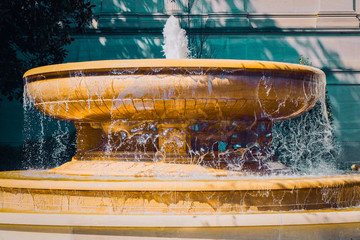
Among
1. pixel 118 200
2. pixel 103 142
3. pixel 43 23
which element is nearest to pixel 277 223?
pixel 118 200

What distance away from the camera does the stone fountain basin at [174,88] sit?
3.67 meters

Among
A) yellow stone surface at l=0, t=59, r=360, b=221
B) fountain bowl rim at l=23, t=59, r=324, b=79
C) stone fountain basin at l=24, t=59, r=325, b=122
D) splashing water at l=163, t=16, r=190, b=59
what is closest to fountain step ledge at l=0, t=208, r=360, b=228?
yellow stone surface at l=0, t=59, r=360, b=221

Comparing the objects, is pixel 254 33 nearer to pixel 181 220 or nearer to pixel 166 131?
pixel 166 131

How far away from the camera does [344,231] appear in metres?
3.11

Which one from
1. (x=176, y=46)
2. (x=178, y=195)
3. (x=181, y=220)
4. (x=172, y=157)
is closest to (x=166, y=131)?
(x=172, y=157)

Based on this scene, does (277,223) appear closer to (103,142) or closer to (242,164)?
(242,164)

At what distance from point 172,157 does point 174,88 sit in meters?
0.81

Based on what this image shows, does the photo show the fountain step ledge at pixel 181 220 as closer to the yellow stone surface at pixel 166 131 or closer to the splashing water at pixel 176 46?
the yellow stone surface at pixel 166 131

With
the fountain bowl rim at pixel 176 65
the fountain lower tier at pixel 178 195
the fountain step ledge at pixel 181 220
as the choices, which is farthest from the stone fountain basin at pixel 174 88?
the fountain step ledge at pixel 181 220

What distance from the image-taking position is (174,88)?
369 cm

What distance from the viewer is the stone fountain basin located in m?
3.67

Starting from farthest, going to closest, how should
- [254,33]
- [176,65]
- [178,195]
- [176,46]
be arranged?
[254,33] → [176,46] → [176,65] → [178,195]

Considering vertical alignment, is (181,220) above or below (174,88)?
below

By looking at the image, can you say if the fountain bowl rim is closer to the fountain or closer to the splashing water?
the fountain
